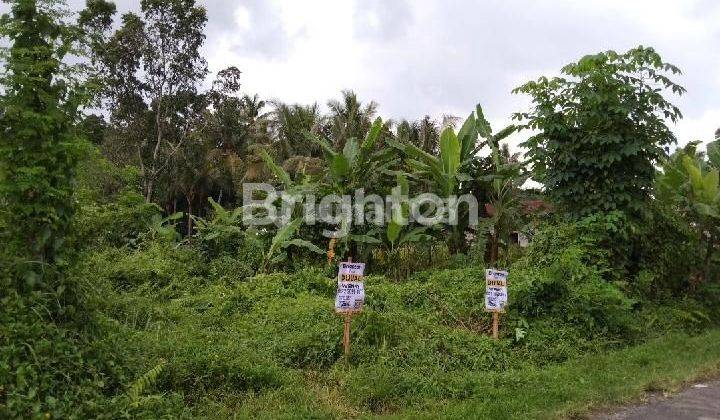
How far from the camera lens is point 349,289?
5.68 metres

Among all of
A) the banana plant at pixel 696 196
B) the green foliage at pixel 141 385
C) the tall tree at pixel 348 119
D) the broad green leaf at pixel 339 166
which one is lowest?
the green foliage at pixel 141 385

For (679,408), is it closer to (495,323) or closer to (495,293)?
(495,323)

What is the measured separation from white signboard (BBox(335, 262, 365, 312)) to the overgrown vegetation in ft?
1.27

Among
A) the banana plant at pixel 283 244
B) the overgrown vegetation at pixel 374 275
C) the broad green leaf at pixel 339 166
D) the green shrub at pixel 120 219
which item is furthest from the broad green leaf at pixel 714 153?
the green shrub at pixel 120 219

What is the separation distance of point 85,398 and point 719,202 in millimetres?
8444

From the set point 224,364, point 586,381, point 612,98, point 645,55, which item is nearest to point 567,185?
point 612,98

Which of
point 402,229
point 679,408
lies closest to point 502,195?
point 402,229

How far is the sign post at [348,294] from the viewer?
5.56 metres

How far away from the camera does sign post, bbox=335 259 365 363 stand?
556cm

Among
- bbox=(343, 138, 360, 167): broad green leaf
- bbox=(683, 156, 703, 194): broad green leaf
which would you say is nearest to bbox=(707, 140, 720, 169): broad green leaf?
bbox=(683, 156, 703, 194): broad green leaf

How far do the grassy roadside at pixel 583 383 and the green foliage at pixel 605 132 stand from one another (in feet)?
7.90

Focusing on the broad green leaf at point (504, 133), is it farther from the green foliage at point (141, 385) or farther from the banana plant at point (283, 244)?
the green foliage at point (141, 385)

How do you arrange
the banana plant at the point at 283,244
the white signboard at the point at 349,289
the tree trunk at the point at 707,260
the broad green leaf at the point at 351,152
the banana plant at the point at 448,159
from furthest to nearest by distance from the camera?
the broad green leaf at the point at 351,152 → the banana plant at the point at 448,159 → the banana plant at the point at 283,244 → the tree trunk at the point at 707,260 → the white signboard at the point at 349,289

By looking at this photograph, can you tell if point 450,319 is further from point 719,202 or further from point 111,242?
point 111,242
